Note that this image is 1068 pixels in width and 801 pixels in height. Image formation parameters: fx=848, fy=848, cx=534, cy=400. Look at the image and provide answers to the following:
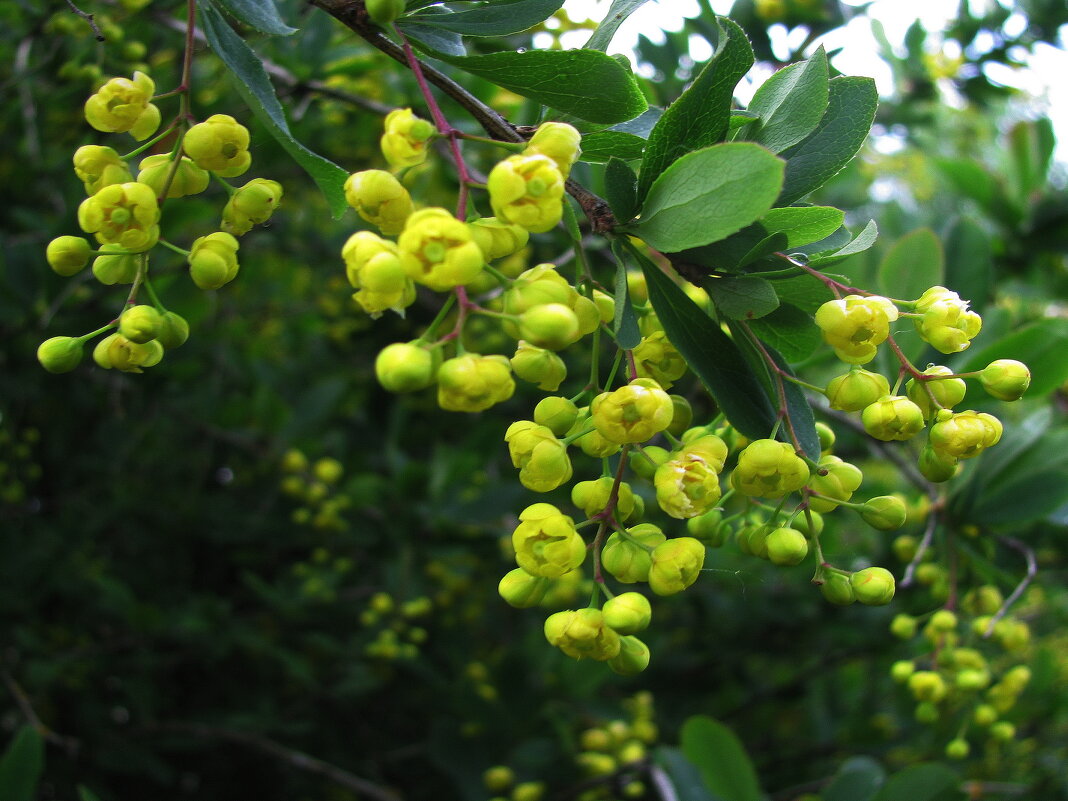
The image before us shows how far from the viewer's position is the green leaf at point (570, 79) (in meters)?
0.87

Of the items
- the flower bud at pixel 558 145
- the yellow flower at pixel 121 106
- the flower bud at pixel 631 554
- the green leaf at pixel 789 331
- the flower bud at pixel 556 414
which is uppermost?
the flower bud at pixel 558 145

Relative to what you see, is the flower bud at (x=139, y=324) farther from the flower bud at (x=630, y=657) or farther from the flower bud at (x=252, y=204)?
the flower bud at (x=630, y=657)

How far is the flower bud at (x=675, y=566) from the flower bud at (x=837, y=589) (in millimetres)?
190

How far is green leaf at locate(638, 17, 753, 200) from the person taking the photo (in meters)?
0.86

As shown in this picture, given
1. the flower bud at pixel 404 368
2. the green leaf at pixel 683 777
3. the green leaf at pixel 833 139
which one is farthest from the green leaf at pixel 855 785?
the flower bud at pixel 404 368

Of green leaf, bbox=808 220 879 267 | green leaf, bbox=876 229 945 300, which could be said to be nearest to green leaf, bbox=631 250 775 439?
green leaf, bbox=808 220 879 267

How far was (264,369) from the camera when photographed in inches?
115

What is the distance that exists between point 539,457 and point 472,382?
16cm

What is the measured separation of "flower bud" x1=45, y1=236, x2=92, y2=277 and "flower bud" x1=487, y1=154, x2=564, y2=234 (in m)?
0.54

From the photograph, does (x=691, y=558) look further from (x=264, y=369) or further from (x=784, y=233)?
(x=264, y=369)

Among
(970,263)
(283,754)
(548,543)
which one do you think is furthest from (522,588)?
(970,263)

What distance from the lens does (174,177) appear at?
96 cm

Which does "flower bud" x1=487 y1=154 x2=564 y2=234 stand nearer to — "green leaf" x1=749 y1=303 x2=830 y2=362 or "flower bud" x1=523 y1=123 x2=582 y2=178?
"flower bud" x1=523 y1=123 x2=582 y2=178

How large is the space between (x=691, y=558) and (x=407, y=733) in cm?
254
